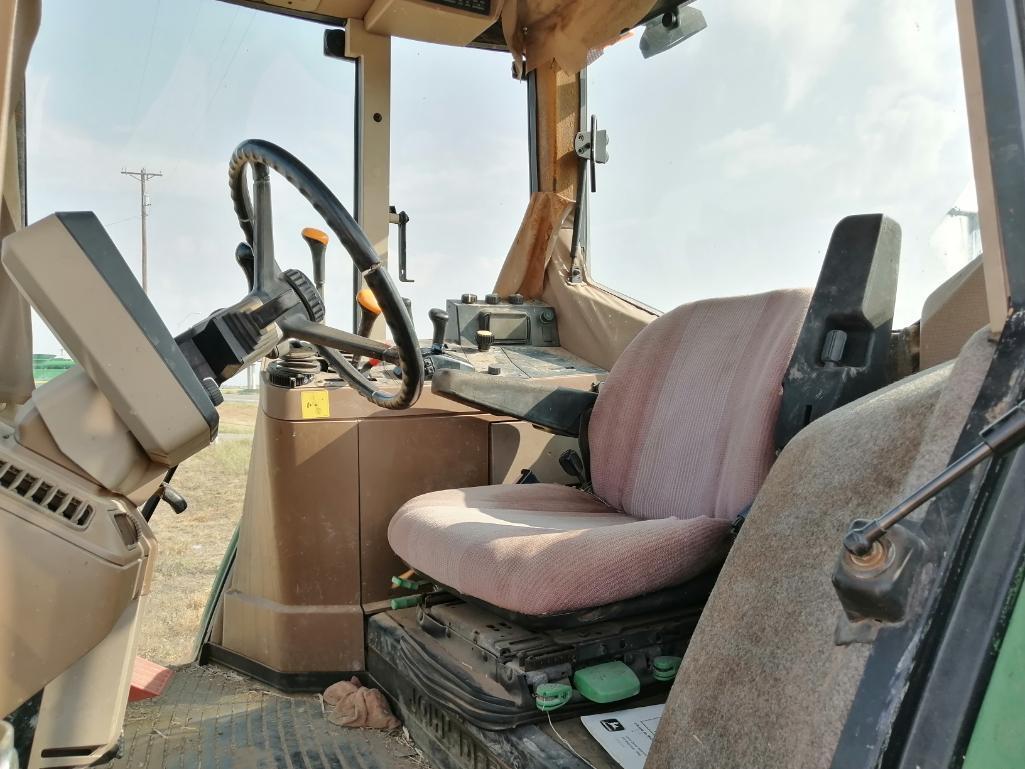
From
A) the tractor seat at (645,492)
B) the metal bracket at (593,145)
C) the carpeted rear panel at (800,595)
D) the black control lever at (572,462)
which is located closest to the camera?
the carpeted rear panel at (800,595)

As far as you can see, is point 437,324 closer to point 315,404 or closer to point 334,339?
point 315,404

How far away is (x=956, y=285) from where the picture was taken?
1.01 metres

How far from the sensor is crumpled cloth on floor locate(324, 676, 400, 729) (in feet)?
5.62

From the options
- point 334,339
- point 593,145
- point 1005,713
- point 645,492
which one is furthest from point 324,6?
point 1005,713

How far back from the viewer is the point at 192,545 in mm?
4484

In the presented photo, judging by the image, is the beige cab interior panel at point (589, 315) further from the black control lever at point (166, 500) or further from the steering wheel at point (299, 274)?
the black control lever at point (166, 500)

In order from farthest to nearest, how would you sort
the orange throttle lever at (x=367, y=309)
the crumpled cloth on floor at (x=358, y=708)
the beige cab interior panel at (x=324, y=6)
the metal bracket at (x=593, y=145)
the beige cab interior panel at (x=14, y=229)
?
1. the metal bracket at (x=593, y=145)
2. the beige cab interior panel at (x=324, y=6)
3. the crumpled cloth on floor at (x=358, y=708)
4. the orange throttle lever at (x=367, y=309)
5. the beige cab interior panel at (x=14, y=229)

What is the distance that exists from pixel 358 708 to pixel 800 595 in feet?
4.19

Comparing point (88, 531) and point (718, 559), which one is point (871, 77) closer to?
point (718, 559)

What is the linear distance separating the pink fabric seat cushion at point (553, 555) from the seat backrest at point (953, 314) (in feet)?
1.46

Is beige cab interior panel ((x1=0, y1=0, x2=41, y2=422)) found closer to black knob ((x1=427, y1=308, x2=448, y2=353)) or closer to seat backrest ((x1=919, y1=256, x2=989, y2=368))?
black knob ((x1=427, y1=308, x2=448, y2=353))

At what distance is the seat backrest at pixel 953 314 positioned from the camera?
3.17 ft

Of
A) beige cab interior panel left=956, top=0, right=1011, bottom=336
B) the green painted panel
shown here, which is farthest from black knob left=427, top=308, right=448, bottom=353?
the green painted panel

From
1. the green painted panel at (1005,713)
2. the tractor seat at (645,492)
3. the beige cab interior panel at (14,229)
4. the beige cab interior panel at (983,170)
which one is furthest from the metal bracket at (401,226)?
the green painted panel at (1005,713)
